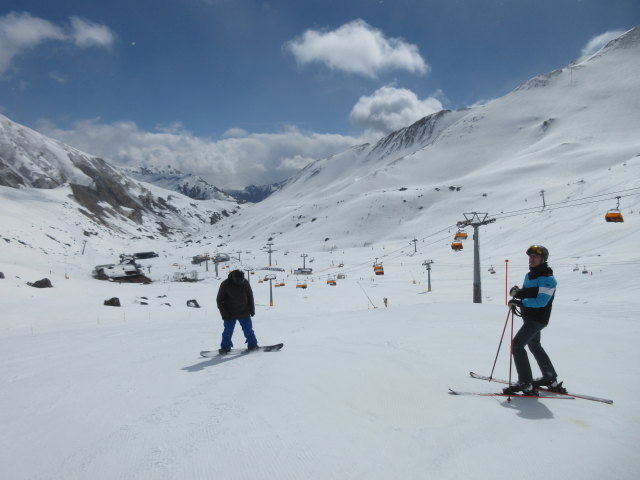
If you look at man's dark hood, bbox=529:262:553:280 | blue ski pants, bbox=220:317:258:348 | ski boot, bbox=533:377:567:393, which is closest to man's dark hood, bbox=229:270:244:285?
blue ski pants, bbox=220:317:258:348

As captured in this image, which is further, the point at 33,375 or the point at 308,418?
the point at 33,375

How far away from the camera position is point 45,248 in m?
84.3

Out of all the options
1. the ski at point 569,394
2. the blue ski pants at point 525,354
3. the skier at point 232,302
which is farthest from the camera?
the skier at point 232,302

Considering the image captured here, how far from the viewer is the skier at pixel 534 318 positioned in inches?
210

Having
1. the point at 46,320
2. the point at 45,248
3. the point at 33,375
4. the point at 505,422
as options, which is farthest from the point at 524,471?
the point at 45,248

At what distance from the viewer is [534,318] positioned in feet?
17.8

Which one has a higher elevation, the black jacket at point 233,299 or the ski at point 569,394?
the black jacket at point 233,299

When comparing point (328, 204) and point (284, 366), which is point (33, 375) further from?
point (328, 204)

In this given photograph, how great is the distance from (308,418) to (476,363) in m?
4.38

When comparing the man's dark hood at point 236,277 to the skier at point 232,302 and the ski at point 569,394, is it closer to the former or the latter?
the skier at point 232,302

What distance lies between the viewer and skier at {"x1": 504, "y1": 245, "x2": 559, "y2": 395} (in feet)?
17.5

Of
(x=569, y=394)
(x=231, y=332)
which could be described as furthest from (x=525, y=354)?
(x=231, y=332)

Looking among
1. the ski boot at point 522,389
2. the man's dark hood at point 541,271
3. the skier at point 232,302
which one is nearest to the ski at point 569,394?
the ski boot at point 522,389

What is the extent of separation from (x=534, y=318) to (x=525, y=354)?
58 cm
